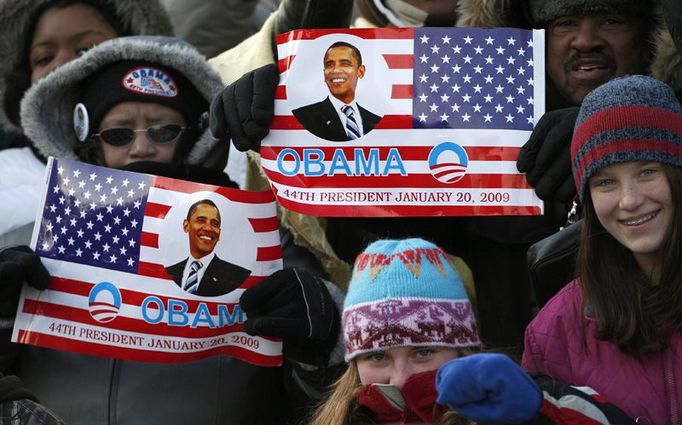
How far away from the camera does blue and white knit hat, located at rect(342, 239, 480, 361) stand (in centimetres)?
379

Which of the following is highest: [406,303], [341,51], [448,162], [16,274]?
[341,51]

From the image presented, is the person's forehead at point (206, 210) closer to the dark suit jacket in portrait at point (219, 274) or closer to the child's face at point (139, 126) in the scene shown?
the dark suit jacket in portrait at point (219, 274)

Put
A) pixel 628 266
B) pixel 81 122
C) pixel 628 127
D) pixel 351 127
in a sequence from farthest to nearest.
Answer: pixel 81 122, pixel 351 127, pixel 628 266, pixel 628 127

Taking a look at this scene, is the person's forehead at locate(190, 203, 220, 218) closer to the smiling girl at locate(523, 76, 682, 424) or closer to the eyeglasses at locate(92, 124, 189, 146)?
the eyeglasses at locate(92, 124, 189, 146)

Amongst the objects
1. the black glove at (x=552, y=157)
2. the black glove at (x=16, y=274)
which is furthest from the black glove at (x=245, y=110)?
the black glove at (x=552, y=157)

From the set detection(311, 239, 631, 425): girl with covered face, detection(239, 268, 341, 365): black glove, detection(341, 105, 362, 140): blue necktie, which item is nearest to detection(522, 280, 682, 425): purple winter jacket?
detection(311, 239, 631, 425): girl with covered face

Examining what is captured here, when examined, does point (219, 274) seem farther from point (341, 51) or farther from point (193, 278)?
point (341, 51)

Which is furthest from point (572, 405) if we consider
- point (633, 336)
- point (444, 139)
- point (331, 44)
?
point (331, 44)

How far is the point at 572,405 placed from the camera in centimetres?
323

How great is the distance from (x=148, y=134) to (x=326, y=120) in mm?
856

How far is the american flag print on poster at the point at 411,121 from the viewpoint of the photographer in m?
4.26

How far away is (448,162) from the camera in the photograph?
4.27m

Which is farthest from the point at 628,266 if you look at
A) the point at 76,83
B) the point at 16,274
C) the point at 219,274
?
the point at 76,83

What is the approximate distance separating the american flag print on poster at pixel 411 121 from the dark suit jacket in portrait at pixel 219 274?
0.28m
